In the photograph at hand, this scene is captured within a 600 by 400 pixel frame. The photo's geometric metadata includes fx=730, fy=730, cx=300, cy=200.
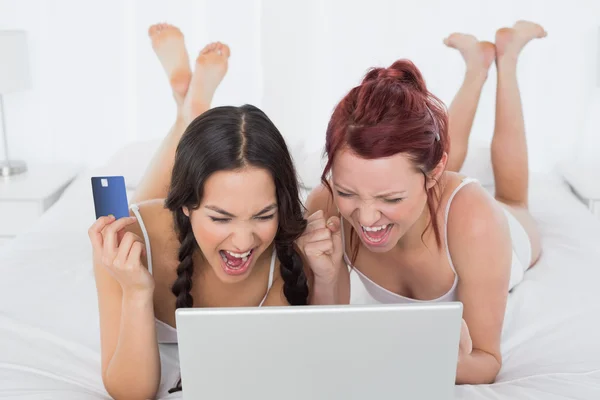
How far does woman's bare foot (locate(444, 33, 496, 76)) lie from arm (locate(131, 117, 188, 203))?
105 centimetres

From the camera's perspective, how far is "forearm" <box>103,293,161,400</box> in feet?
4.95

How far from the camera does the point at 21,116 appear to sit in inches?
136

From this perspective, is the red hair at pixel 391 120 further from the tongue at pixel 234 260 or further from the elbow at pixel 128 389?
the elbow at pixel 128 389

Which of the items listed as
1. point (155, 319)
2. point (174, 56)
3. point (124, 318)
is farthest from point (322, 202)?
point (174, 56)

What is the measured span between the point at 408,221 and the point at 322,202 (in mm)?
336

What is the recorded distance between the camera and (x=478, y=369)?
1622 millimetres

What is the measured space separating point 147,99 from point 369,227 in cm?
206

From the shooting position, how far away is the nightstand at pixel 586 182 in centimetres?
288

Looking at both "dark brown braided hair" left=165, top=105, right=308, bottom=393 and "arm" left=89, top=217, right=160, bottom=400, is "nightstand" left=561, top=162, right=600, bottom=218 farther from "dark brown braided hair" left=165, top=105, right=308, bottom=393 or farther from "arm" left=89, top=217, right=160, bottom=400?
"arm" left=89, top=217, right=160, bottom=400

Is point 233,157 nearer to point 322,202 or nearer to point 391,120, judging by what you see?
point 391,120

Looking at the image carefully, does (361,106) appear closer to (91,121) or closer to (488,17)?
(488,17)

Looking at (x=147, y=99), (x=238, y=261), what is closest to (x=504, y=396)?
(x=238, y=261)

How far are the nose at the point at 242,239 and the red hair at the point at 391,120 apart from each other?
23 centimetres

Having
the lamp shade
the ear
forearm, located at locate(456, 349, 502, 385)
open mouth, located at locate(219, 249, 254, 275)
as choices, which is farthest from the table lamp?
forearm, located at locate(456, 349, 502, 385)
